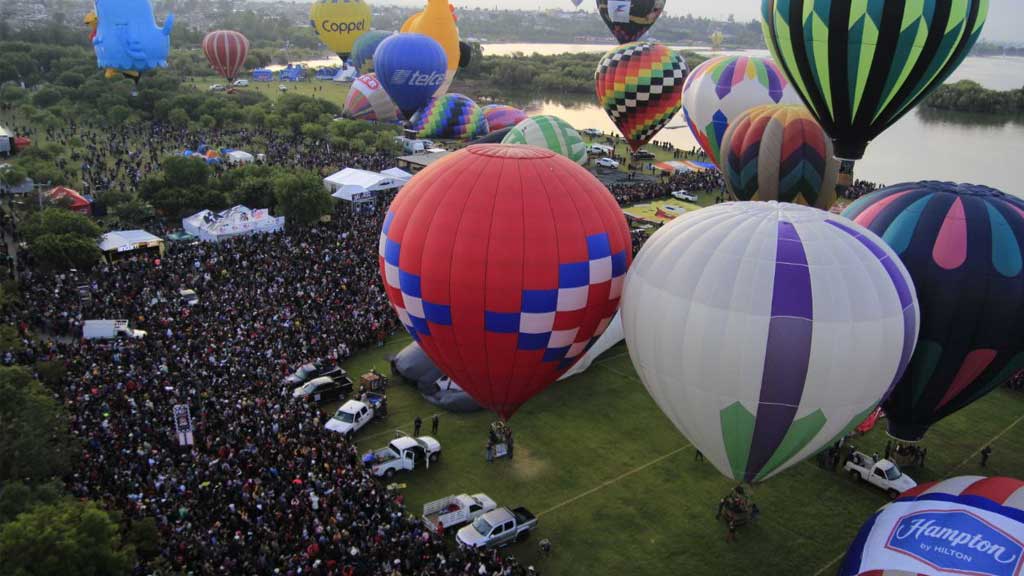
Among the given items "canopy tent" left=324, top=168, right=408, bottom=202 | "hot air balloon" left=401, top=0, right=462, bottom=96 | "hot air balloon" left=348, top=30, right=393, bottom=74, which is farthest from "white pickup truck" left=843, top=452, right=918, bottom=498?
"hot air balloon" left=348, top=30, right=393, bottom=74

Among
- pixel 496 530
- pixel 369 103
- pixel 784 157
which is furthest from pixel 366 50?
pixel 496 530

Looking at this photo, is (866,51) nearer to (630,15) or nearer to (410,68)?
(410,68)

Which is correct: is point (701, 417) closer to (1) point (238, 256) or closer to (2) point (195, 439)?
(2) point (195, 439)

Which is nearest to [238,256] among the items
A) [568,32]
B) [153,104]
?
[153,104]

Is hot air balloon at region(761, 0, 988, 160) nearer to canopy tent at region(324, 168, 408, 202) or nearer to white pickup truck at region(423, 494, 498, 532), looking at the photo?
white pickup truck at region(423, 494, 498, 532)

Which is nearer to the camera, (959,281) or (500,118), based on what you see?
(959,281)

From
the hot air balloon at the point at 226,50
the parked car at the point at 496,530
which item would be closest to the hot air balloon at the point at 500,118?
the hot air balloon at the point at 226,50

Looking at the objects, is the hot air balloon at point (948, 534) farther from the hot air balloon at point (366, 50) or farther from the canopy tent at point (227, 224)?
the hot air balloon at point (366, 50)
